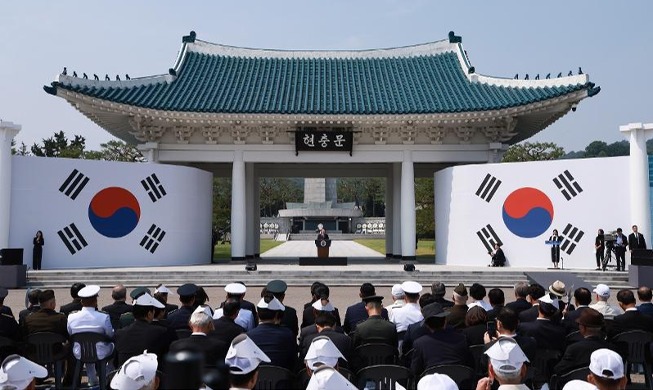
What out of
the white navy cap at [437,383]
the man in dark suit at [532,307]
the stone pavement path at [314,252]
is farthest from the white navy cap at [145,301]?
the stone pavement path at [314,252]

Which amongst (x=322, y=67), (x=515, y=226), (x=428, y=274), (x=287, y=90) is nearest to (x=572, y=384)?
(x=428, y=274)

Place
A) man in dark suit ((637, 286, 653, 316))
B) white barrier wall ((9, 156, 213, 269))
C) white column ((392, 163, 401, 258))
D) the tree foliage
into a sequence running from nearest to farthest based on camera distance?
man in dark suit ((637, 286, 653, 316)) → white barrier wall ((9, 156, 213, 269)) → white column ((392, 163, 401, 258)) → the tree foliage

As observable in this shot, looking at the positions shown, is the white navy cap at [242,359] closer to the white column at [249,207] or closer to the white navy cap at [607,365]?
the white navy cap at [607,365]

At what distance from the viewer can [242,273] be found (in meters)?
17.8

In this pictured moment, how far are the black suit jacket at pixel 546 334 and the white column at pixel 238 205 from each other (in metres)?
16.5

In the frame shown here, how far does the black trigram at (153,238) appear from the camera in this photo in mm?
19625

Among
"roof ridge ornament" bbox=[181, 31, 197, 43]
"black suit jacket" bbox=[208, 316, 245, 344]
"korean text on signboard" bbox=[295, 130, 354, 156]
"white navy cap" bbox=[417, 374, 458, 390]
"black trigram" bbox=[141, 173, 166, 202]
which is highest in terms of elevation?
"roof ridge ornament" bbox=[181, 31, 197, 43]

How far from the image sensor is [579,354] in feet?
16.5

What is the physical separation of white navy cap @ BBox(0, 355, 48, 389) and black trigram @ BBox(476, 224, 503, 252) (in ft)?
57.9

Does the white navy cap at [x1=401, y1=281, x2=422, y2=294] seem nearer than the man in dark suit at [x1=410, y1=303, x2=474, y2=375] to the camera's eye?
No

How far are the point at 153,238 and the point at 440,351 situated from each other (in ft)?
54.3

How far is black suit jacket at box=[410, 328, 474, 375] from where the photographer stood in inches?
194

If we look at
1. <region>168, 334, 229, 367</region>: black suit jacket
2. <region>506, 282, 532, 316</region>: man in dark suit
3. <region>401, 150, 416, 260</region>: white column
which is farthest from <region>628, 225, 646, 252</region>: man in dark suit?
<region>168, 334, 229, 367</region>: black suit jacket

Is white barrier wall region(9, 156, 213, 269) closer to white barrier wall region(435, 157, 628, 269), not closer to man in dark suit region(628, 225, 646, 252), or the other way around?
white barrier wall region(435, 157, 628, 269)
